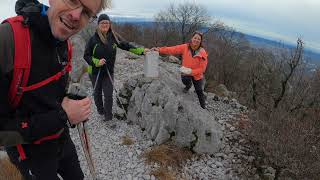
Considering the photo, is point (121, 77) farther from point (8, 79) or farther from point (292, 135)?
point (8, 79)

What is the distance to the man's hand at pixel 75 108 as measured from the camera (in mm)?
2207

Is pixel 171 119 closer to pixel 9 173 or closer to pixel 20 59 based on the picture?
pixel 9 173

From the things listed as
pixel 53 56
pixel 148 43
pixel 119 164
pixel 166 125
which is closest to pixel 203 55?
pixel 166 125

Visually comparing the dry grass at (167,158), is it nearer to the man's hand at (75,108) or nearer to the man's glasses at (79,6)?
the man's hand at (75,108)

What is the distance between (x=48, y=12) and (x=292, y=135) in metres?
5.74

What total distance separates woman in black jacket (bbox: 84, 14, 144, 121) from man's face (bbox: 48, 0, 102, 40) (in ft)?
15.5

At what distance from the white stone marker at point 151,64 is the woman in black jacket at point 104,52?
0.34 meters

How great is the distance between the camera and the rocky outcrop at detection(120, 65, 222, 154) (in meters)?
7.05

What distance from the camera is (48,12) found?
6.70ft

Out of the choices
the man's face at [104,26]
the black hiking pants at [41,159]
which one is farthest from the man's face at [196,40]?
the black hiking pants at [41,159]

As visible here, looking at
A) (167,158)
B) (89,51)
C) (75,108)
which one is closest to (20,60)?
(75,108)

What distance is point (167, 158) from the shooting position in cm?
659

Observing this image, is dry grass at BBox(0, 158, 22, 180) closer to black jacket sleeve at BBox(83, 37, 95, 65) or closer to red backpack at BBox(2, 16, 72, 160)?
black jacket sleeve at BBox(83, 37, 95, 65)

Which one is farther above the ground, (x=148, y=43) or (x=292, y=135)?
(x=292, y=135)
